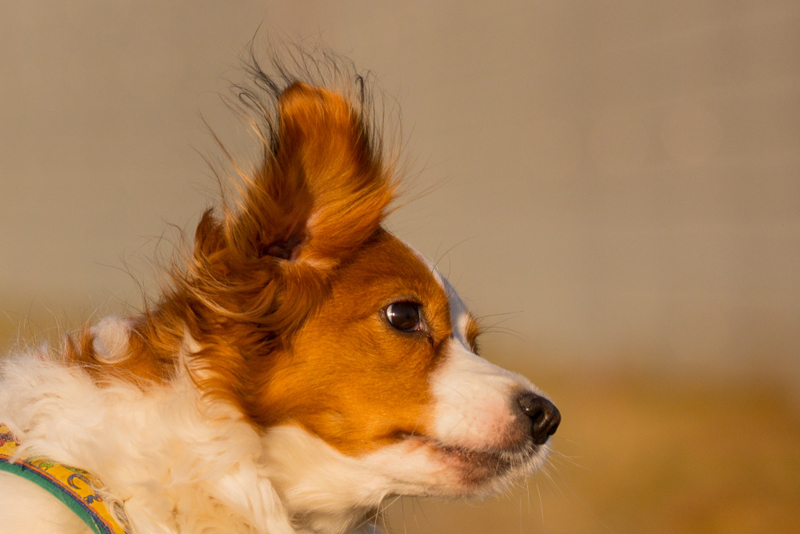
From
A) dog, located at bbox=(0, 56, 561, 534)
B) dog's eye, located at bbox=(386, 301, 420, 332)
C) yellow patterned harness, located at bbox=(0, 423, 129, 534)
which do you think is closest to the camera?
yellow patterned harness, located at bbox=(0, 423, 129, 534)

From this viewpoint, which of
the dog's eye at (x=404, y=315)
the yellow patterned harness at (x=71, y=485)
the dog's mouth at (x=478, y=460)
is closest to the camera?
the yellow patterned harness at (x=71, y=485)

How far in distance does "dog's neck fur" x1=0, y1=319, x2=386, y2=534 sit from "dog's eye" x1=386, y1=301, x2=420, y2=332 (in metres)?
0.41

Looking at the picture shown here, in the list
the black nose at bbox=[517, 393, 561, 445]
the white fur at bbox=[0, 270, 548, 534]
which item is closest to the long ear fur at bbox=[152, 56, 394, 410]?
the white fur at bbox=[0, 270, 548, 534]

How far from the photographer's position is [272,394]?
80.6 inches

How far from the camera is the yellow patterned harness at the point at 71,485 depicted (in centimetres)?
180

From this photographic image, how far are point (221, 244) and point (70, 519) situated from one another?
2.66 ft

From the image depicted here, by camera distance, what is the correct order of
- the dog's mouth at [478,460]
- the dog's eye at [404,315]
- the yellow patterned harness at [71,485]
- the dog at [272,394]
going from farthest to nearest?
the dog's eye at [404,315], the dog's mouth at [478,460], the dog at [272,394], the yellow patterned harness at [71,485]

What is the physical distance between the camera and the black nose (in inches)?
83.0

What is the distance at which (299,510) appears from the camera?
214 cm

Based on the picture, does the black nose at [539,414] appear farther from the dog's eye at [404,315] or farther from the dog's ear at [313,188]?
the dog's ear at [313,188]

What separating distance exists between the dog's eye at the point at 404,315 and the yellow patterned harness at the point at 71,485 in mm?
886

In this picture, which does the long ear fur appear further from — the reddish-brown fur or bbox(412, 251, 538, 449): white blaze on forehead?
bbox(412, 251, 538, 449): white blaze on forehead

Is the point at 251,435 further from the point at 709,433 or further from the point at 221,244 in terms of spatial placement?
the point at 709,433

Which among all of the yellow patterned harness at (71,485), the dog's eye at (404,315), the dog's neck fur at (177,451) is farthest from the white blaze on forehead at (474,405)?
the yellow patterned harness at (71,485)
